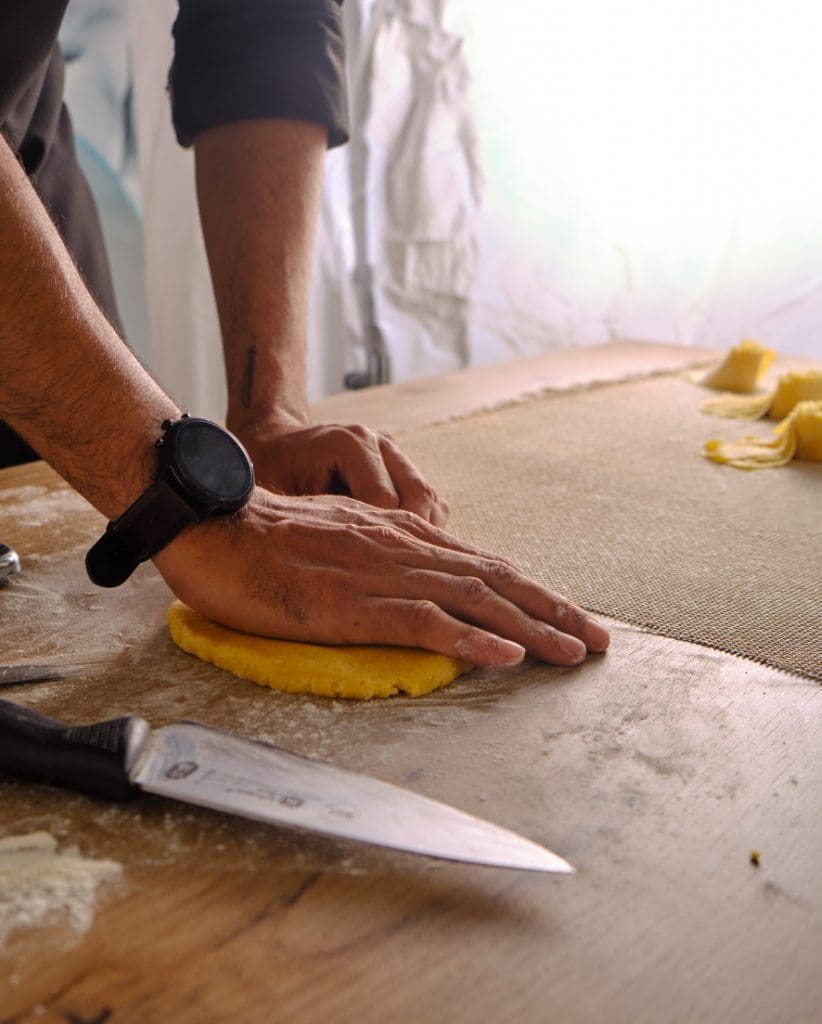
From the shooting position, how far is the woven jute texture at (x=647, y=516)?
2.91 feet

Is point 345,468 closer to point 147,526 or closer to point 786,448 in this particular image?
point 147,526

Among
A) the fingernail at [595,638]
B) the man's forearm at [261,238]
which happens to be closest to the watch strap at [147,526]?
the fingernail at [595,638]

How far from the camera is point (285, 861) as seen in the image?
55cm

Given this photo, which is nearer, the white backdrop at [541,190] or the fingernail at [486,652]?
the fingernail at [486,652]

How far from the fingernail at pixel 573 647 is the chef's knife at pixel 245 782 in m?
0.26

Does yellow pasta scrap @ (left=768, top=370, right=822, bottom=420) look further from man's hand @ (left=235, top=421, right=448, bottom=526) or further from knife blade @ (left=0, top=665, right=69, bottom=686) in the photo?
knife blade @ (left=0, top=665, right=69, bottom=686)

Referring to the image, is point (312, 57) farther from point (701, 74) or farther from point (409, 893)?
point (701, 74)

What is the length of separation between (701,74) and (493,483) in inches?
64.4

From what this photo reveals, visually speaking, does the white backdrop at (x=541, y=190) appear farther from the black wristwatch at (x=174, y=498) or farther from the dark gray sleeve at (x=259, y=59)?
the black wristwatch at (x=174, y=498)

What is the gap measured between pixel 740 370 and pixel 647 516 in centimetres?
72

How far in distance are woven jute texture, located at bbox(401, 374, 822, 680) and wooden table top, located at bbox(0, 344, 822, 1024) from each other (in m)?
0.10

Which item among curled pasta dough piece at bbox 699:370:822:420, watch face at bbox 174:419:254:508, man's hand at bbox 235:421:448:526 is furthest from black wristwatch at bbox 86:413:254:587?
curled pasta dough piece at bbox 699:370:822:420

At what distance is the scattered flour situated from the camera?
1.64 ft

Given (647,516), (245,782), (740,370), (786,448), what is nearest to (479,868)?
(245,782)
